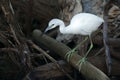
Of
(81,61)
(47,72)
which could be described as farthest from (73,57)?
(47,72)

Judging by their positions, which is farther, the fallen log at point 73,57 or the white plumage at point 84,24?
the white plumage at point 84,24

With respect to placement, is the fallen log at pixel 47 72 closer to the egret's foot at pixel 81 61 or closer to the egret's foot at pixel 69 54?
the egret's foot at pixel 69 54

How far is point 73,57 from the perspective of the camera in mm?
4500

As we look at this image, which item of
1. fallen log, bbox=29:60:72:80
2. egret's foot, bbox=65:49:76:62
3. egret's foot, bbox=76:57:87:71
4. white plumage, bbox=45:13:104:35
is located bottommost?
fallen log, bbox=29:60:72:80

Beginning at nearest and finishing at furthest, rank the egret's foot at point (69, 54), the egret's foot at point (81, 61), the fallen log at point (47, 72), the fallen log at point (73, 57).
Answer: the fallen log at point (73, 57) < the egret's foot at point (81, 61) < the fallen log at point (47, 72) < the egret's foot at point (69, 54)

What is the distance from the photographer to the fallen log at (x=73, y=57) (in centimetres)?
383

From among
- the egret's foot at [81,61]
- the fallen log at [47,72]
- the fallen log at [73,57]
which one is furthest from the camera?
the fallen log at [47,72]

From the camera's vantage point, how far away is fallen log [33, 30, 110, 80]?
3830 mm

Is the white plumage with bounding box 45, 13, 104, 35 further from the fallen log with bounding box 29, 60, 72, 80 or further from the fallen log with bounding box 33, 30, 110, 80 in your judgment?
the fallen log with bounding box 29, 60, 72, 80

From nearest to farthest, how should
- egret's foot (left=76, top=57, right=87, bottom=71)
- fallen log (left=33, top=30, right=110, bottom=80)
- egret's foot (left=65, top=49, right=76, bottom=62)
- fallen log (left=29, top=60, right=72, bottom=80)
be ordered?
fallen log (left=33, top=30, right=110, bottom=80), egret's foot (left=76, top=57, right=87, bottom=71), fallen log (left=29, top=60, right=72, bottom=80), egret's foot (left=65, top=49, right=76, bottom=62)

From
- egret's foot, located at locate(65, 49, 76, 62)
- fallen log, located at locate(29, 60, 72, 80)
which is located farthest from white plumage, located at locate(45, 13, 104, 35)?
fallen log, located at locate(29, 60, 72, 80)

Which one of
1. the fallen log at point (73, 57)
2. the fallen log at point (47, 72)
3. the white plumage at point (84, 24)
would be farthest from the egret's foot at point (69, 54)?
the white plumage at point (84, 24)

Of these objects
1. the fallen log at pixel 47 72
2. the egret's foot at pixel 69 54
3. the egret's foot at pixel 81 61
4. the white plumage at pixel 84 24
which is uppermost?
the white plumage at pixel 84 24

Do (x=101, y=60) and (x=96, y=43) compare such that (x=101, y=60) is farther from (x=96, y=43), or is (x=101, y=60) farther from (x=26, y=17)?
(x=26, y=17)
